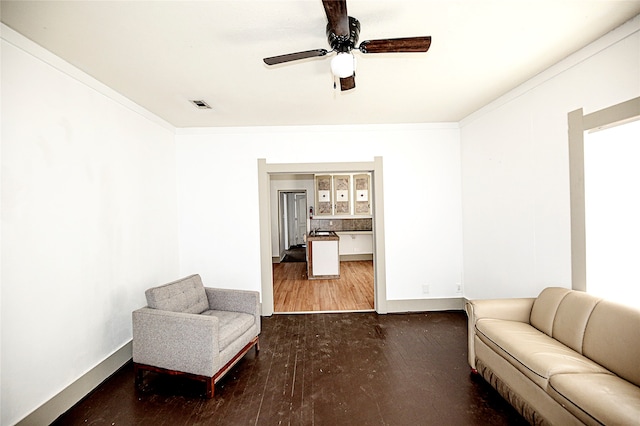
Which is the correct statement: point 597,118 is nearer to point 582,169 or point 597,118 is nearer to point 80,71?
point 582,169

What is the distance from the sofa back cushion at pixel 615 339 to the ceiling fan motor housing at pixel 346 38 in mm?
2340

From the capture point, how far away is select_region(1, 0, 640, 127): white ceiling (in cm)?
164

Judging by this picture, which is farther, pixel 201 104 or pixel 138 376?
pixel 201 104

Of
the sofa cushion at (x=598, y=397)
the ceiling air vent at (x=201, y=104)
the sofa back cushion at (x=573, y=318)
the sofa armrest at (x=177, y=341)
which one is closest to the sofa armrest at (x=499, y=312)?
the sofa back cushion at (x=573, y=318)

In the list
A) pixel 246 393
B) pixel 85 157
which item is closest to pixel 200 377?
pixel 246 393

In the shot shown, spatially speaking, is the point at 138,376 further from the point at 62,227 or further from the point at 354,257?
the point at 354,257

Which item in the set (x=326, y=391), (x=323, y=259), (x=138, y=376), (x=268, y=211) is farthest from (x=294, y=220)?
(x=326, y=391)

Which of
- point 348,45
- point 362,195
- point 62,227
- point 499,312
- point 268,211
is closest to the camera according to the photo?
point 348,45

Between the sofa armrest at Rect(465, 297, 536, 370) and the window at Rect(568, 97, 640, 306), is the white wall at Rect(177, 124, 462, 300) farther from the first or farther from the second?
the window at Rect(568, 97, 640, 306)

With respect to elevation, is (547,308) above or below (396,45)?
below

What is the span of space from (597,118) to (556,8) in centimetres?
Result: 88

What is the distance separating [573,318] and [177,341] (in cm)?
299

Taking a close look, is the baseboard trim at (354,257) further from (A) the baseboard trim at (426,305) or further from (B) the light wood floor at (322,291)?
(A) the baseboard trim at (426,305)

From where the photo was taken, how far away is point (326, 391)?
226 centimetres
